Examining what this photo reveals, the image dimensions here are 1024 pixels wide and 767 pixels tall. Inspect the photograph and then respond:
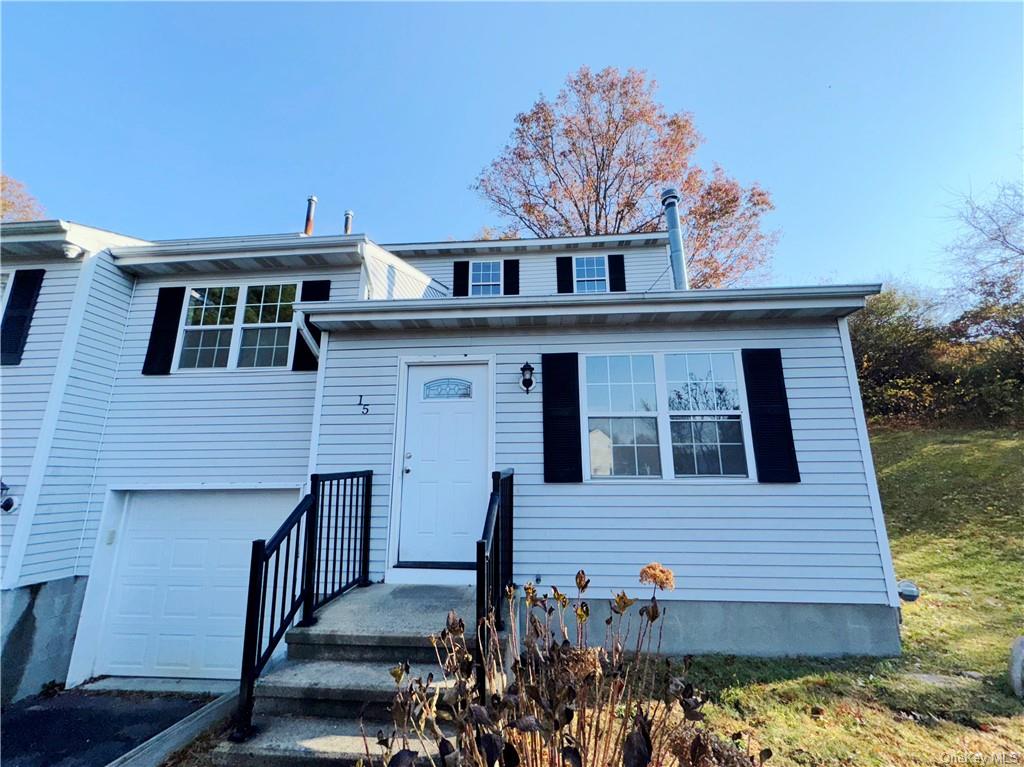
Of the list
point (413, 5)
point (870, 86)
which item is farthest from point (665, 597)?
point (413, 5)

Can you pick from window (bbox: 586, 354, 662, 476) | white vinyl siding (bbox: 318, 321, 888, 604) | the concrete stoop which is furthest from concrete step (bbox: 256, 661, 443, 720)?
window (bbox: 586, 354, 662, 476)

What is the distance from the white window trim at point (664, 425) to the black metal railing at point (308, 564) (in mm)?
2316

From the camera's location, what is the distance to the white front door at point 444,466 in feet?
13.9

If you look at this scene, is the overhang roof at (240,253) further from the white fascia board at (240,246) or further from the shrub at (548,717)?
the shrub at (548,717)

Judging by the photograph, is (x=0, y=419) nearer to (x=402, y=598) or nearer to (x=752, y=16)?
(x=402, y=598)

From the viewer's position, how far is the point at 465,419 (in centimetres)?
454

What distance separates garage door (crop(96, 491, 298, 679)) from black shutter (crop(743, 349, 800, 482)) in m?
5.30

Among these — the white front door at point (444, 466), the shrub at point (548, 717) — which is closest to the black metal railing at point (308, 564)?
the white front door at point (444, 466)

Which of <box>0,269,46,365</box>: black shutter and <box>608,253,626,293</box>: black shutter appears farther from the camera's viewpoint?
<box>608,253,626,293</box>: black shutter

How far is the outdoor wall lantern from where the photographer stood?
446cm

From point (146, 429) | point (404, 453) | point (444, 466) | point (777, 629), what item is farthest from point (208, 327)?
point (777, 629)

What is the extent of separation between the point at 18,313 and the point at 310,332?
A: 3.86 m

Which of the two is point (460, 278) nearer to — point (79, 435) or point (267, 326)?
point (267, 326)

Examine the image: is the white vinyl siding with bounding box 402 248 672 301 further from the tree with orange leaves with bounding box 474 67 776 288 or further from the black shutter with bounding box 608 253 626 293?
the tree with orange leaves with bounding box 474 67 776 288
